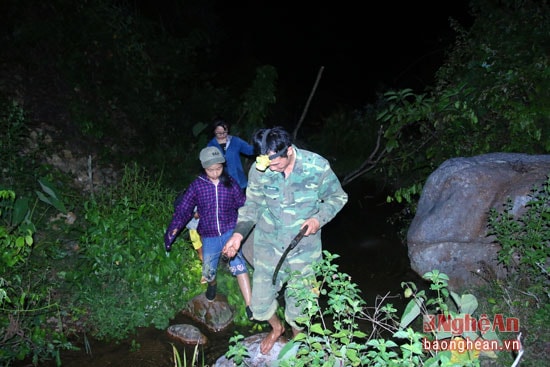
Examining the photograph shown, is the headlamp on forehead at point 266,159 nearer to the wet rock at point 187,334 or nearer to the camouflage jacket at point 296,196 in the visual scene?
the camouflage jacket at point 296,196

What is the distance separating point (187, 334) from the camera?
471cm

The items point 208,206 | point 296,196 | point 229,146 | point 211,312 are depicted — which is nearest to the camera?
point 296,196

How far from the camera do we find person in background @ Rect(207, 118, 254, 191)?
19.3 feet

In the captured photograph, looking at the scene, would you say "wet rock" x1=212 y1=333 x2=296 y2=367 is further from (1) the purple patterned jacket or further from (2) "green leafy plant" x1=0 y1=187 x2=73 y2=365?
(2) "green leafy plant" x1=0 y1=187 x2=73 y2=365

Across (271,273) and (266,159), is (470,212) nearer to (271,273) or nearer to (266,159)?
(271,273)

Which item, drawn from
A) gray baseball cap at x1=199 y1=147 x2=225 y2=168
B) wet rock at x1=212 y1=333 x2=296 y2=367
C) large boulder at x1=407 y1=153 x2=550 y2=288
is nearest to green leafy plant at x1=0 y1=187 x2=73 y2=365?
wet rock at x1=212 y1=333 x2=296 y2=367

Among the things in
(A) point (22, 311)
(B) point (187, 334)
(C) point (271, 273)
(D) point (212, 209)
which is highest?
(D) point (212, 209)

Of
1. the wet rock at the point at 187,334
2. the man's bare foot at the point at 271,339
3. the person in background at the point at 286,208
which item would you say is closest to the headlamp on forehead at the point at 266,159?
the person in background at the point at 286,208

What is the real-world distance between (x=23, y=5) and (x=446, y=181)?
880 centimetres

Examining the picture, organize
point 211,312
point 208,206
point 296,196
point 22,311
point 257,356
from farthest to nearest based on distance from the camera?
1. point 211,312
2. point 208,206
3. point 22,311
4. point 257,356
5. point 296,196

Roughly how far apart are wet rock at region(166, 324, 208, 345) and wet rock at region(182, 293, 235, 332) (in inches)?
9.2

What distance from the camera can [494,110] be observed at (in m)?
5.83

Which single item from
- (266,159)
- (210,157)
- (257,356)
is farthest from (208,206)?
(257,356)

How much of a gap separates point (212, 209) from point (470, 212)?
287 centimetres
